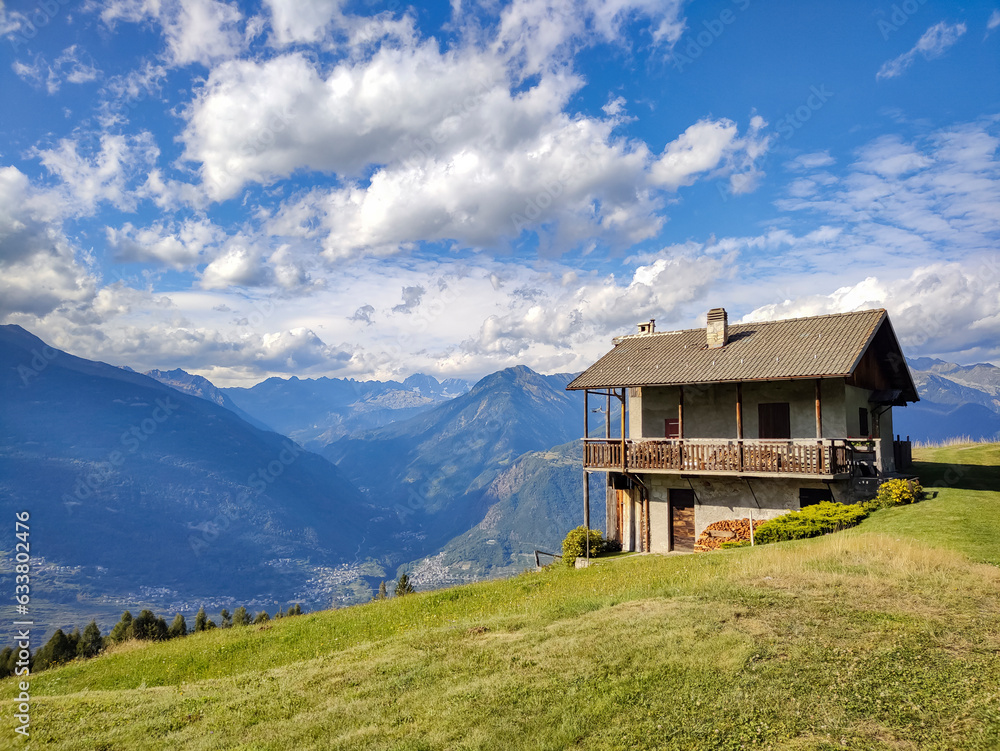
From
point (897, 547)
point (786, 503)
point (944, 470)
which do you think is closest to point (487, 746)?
point (897, 547)

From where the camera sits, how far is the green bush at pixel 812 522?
63.4 ft

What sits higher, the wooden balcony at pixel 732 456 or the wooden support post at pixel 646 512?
the wooden balcony at pixel 732 456

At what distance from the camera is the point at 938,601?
33.1ft

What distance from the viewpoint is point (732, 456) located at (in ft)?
76.7

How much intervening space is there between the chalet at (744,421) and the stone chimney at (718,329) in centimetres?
5

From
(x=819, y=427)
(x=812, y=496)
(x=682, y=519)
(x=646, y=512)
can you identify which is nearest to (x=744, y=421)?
(x=819, y=427)

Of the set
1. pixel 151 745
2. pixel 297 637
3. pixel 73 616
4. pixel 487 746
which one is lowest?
pixel 73 616

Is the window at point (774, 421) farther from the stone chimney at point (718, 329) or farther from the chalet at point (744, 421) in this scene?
the stone chimney at point (718, 329)

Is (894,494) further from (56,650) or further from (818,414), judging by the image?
(56,650)

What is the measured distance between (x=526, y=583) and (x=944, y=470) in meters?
24.5

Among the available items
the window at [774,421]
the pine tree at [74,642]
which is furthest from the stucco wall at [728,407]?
the pine tree at [74,642]

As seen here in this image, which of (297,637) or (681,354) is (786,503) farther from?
(297,637)

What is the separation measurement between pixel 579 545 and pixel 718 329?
12240 mm

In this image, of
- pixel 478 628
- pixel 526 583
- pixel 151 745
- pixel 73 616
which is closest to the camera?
pixel 151 745
